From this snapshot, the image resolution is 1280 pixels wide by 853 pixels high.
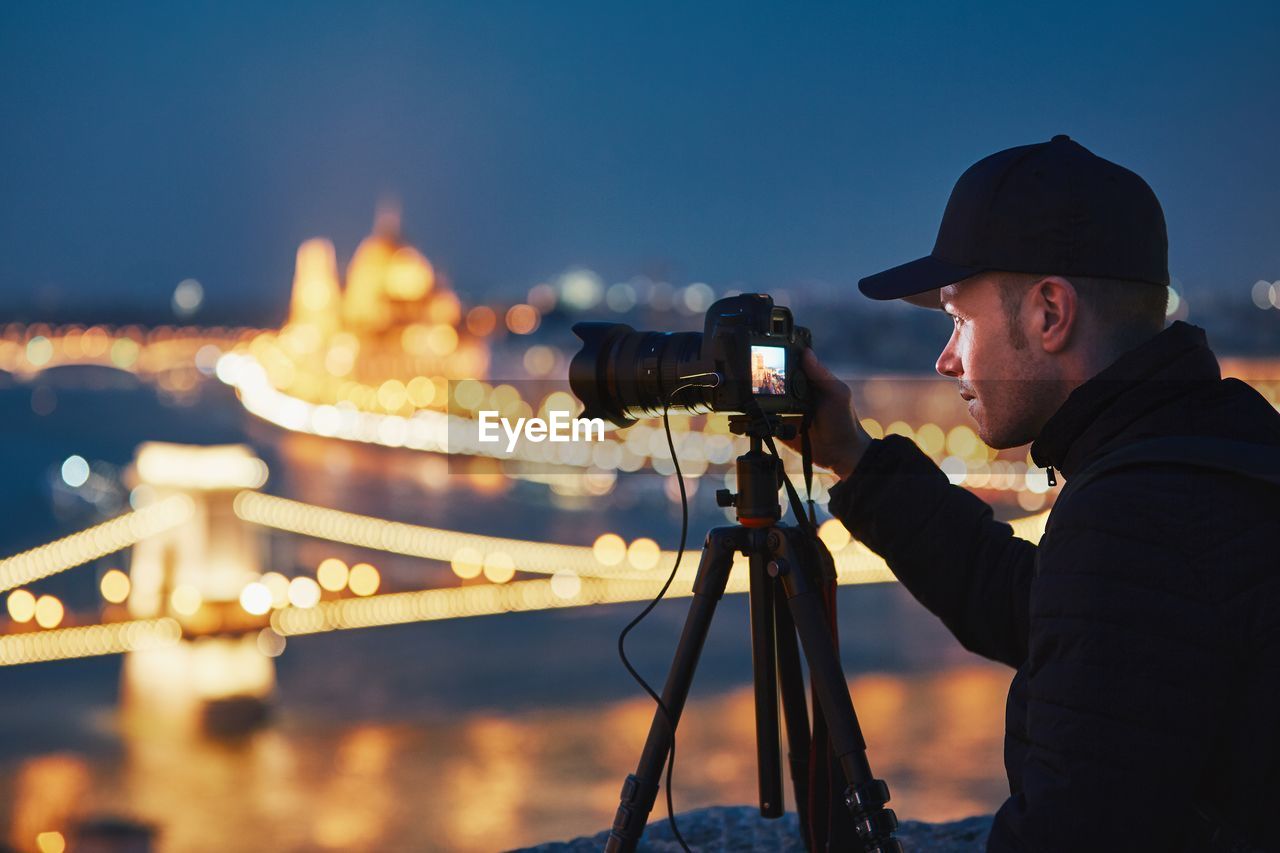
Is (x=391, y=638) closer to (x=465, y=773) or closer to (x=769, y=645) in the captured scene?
(x=465, y=773)

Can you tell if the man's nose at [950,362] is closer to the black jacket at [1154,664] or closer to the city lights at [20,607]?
the black jacket at [1154,664]

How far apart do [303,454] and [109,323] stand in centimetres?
766

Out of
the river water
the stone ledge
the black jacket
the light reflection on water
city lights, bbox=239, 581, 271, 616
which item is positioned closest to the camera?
the black jacket

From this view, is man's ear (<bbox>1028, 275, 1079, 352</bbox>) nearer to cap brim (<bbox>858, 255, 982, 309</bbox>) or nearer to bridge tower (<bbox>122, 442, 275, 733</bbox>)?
cap brim (<bbox>858, 255, 982, 309</bbox>)

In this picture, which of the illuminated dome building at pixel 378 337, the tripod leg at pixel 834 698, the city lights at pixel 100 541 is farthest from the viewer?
the illuminated dome building at pixel 378 337

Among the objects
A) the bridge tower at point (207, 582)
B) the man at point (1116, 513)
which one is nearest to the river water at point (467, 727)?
the bridge tower at point (207, 582)

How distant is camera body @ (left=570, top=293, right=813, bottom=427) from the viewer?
3.89ft

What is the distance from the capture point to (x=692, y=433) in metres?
40.6

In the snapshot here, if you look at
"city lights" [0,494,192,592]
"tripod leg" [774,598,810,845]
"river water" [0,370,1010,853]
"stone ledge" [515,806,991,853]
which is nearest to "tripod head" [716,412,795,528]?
"tripod leg" [774,598,810,845]

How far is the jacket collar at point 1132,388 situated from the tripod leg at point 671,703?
423 millimetres

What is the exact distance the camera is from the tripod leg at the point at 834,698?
41.9 inches

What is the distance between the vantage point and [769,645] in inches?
49.1

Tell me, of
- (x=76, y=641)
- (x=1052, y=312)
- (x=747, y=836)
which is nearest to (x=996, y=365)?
(x=1052, y=312)

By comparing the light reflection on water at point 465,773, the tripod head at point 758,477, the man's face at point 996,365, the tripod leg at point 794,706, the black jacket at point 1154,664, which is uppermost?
the man's face at point 996,365
